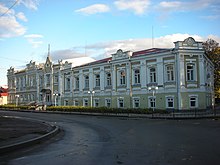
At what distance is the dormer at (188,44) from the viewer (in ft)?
118

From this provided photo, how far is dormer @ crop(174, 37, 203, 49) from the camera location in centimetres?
3606

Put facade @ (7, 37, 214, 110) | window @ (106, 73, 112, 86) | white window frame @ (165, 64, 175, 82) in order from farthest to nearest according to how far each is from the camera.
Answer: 1. window @ (106, 73, 112, 86)
2. white window frame @ (165, 64, 175, 82)
3. facade @ (7, 37, 214, 110)

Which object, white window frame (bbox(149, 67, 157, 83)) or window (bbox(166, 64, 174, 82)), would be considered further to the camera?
white window frame (bbox(149, 67, 157, 83))

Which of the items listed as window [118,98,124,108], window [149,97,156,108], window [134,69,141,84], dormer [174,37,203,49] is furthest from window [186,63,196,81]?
window [118,98,124,108]

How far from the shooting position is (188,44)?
36438 mm

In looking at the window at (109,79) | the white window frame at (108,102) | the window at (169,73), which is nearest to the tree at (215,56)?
the window at (169,73)

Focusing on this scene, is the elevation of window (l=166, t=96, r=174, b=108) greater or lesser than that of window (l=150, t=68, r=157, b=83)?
lesser

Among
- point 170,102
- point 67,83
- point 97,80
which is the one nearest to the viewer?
point 170,102

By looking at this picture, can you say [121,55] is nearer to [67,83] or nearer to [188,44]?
[188,44]

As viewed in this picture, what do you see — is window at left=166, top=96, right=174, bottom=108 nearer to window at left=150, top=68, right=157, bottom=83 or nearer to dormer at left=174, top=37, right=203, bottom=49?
window at left=150, top=68, right=157, bottom=83

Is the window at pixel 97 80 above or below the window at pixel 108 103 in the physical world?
above

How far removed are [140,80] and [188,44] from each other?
28.9 ft

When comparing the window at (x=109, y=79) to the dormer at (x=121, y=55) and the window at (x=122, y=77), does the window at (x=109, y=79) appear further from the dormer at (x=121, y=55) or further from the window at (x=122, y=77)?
the dormer at (x=121, y=55)

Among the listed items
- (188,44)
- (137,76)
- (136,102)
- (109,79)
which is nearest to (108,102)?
(109,79)
